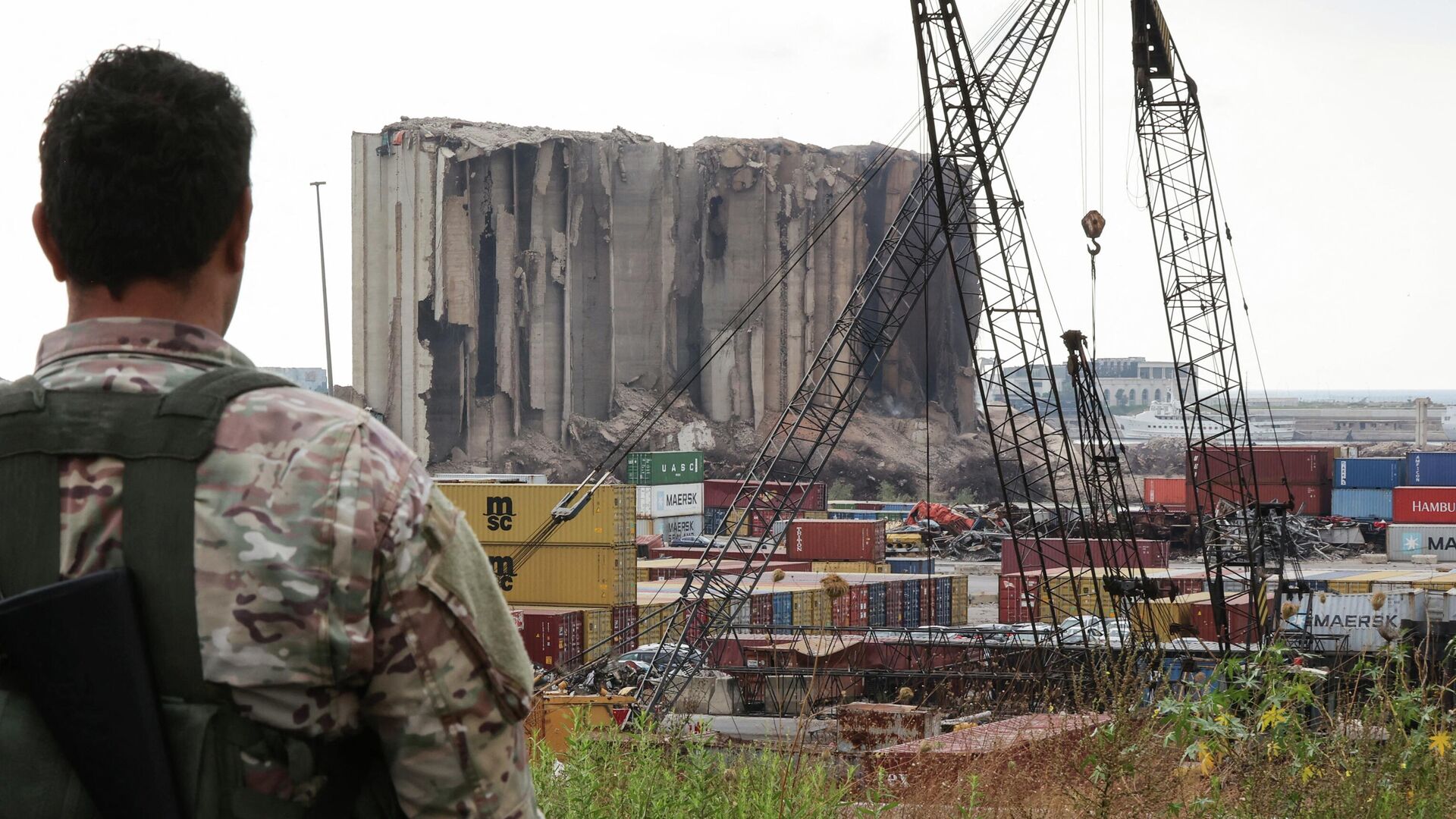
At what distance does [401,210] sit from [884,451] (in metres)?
39.2

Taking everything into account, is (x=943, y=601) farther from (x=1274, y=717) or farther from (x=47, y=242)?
(x=47, y=242)

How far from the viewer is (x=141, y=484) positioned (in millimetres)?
1588

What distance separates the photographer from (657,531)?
66125 mm

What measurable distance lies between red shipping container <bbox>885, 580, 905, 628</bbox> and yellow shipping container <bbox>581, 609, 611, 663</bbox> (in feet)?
30.6

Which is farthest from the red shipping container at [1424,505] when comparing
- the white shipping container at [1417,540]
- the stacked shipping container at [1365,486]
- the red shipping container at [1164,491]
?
the red shipping container at [1164,491]

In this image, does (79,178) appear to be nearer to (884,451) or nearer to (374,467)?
(374,467)

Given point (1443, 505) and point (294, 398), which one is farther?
point (1443, 505)

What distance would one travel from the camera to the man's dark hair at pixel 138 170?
168cm

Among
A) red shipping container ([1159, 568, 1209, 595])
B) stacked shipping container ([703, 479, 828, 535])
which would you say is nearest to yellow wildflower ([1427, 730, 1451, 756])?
red shipping container ([1159, 568, 1209, 595])

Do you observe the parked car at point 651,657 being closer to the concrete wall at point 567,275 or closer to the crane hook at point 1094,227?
the crane hook at point 1094,227

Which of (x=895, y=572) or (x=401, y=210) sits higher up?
(x=401, y=210)

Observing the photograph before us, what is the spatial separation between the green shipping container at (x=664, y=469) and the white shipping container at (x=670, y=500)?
0.30m

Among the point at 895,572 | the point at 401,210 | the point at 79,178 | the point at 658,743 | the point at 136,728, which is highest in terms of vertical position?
the point at 401,210

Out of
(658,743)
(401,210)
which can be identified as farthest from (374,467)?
(401,210)
